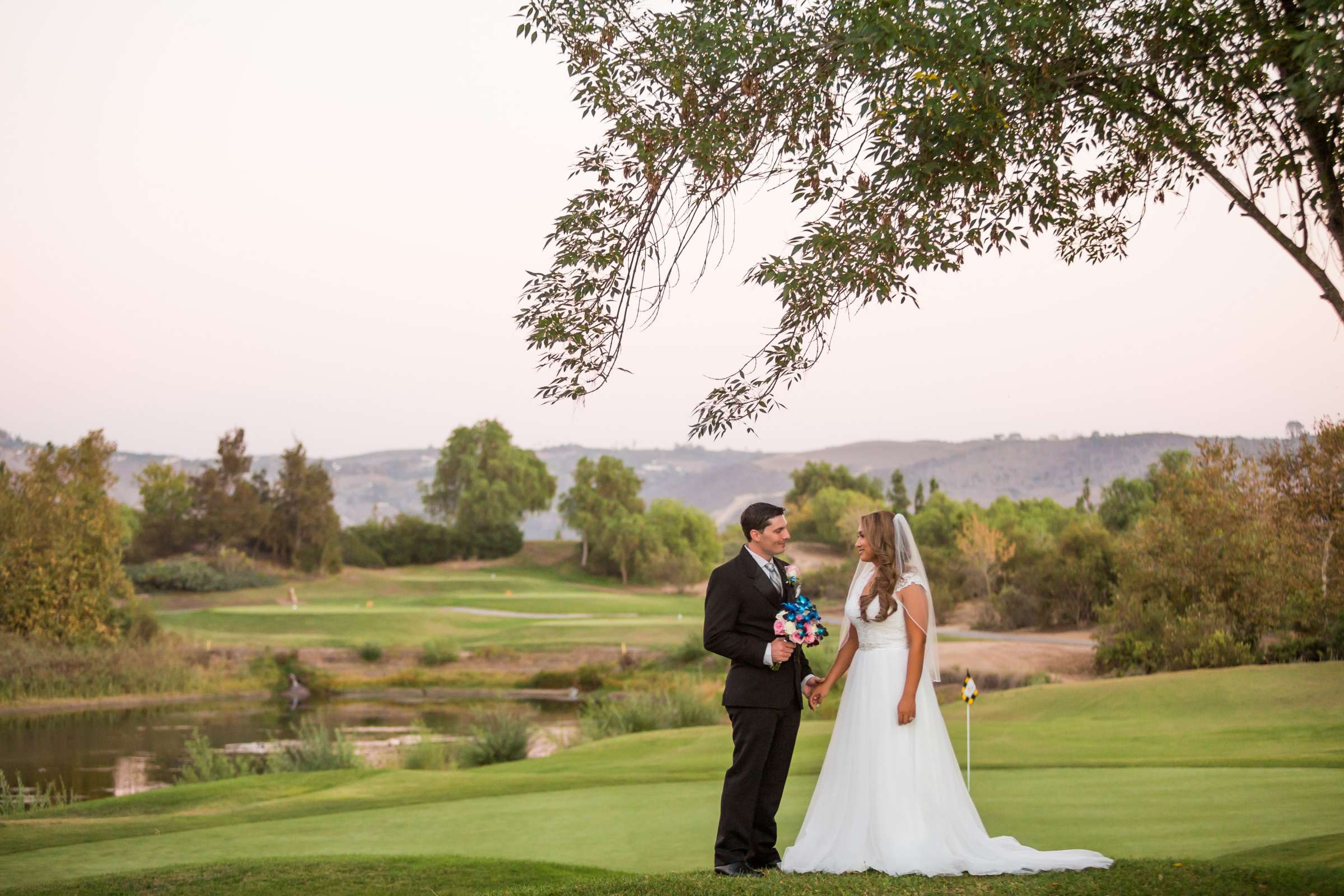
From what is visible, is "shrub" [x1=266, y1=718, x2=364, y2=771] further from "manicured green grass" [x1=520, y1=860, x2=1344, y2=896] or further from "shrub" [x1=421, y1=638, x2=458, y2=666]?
"shrub" [x1=421, y1=638, x2=458, y2=666]

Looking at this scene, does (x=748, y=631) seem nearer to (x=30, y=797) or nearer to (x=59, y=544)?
(x=30, y=797)

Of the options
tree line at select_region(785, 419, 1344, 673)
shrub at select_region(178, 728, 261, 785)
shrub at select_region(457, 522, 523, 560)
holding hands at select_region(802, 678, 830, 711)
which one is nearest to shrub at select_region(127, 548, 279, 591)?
shrub at select_region(457, 522, 523, 560)

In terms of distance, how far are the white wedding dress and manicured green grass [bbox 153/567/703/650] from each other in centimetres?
3138

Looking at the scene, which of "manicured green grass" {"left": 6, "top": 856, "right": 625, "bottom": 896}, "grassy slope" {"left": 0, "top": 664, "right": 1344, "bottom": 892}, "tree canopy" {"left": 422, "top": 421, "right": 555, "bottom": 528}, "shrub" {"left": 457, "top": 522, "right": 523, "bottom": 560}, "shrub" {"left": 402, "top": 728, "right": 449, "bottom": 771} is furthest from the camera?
"tree canopy" {"left": 422, "top": 421, "right": 555, "bottom": 528}

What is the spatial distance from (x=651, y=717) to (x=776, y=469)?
11469cm

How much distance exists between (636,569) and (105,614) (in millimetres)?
40736

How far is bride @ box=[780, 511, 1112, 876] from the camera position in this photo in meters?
6.37

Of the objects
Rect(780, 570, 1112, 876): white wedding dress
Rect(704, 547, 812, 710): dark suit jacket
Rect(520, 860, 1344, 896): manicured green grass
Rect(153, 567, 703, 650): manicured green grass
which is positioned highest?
Rect(704, 547, 812, 710): dark suit jacket

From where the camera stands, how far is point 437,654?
3703cm

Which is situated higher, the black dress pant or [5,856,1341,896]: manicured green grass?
the black dress pant

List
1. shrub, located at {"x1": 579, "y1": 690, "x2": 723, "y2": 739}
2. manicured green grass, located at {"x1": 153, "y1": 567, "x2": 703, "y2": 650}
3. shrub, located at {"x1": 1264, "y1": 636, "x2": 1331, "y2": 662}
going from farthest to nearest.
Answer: manicured green grass, located at {"x1": 153, "y1": 567, "x2": 703, "y2": 650}
shrub, located at {"x1": 579, "y1": 690, "x2": 723, "y2": 739}
shrub, located at {"x1": 1264, "y1": 636, "x2": 1331, "y2": 662}

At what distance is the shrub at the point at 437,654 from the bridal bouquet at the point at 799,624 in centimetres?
3200

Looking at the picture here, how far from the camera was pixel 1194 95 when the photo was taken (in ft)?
27.3

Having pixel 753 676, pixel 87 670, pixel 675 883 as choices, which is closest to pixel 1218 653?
pixel 753 676
